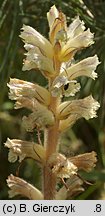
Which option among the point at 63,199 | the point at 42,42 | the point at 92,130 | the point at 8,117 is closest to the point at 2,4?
the point at 42,42

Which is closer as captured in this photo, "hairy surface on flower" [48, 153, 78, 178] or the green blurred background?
"hairy surface on flower" [48, 153, 78, 178]

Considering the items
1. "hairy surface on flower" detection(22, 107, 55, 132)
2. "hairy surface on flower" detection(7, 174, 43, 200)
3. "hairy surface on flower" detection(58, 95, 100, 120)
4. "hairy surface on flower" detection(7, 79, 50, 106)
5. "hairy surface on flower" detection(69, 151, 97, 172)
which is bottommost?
"hairy surface on flower" detection(7, 174, 43, 200)

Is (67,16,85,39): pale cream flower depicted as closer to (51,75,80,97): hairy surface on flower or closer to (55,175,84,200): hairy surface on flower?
(51,75,80,97): hairy surface on flower

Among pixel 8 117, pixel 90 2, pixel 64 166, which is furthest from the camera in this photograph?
pixel 8 117

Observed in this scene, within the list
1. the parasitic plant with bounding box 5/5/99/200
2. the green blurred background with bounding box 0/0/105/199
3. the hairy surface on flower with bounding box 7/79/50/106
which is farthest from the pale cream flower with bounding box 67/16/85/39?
the green blurred background with bounding box 0/0/105/199

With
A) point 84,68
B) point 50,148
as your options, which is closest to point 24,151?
point 50,148

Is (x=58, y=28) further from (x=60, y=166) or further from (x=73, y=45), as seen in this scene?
(x=60, y=166)

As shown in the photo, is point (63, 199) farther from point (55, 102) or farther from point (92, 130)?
point (92, 130)

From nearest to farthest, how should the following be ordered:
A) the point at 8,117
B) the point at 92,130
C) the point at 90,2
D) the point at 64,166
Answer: the point at 64,166 → the point at 90,2 → the point at 8,117 → the point at 92,130
